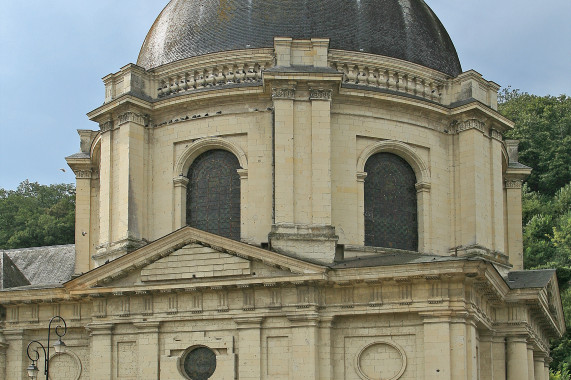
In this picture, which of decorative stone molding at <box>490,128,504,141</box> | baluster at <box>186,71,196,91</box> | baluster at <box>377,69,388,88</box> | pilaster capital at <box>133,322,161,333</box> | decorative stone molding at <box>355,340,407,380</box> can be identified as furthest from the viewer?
decorative stone molding at <box>490,128,504,141</box>

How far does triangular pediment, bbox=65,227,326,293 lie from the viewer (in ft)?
89.7

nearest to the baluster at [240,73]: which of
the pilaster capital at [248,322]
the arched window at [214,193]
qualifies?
the arched window at [214,193]

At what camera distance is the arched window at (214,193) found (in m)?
31.9

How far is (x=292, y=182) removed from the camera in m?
29.9

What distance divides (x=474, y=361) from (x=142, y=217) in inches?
457

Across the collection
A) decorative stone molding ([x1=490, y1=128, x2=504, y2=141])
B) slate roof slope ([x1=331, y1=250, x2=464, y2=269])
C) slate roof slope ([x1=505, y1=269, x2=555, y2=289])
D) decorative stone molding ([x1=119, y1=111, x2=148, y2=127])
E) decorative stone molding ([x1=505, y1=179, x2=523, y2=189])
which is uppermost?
decorative stone molding ([x1=119, y1=111, x2=148, y2=127])

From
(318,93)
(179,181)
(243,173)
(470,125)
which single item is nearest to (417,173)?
(470,125)

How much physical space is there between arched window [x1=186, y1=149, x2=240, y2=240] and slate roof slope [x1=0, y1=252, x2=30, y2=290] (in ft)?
24.1

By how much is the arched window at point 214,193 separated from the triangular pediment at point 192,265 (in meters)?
3.69

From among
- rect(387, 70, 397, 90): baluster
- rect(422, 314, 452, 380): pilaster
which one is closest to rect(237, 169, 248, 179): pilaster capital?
rect(387, 70, 397, 90): baluster

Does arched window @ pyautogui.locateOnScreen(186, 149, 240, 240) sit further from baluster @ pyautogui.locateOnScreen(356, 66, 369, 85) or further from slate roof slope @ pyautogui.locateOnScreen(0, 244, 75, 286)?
slate roof slope @ pyautogui.locateOnScreen(0, 244, 75, 286)

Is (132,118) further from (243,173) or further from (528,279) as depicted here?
(528,279)

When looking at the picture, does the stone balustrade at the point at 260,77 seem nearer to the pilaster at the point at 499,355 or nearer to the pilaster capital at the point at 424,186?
the pilaster capital at the point at 424,186

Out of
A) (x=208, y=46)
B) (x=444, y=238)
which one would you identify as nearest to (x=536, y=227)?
(x=444, y=238)
